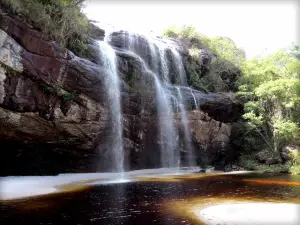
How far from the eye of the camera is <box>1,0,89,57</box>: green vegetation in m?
14.1

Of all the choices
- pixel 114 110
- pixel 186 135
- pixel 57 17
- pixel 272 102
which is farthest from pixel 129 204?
pixel 272 102

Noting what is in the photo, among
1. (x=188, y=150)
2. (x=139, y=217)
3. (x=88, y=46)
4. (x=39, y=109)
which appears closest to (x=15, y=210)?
(x=139, y=217)

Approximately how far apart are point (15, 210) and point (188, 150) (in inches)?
618

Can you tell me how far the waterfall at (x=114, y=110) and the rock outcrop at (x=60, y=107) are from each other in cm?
36

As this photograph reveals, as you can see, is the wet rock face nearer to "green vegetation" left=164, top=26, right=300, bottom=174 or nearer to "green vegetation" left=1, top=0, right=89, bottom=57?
"green vegetation" left=164, top=26, right=300, bottom=174

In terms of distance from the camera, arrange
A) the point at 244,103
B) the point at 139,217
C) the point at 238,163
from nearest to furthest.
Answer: the point at 139,217 < the point at 238,163 < the point at 244,103

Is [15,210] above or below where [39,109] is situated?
below

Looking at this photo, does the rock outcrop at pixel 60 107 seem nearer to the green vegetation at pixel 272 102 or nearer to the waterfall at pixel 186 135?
the waterfall at pixel 186 135

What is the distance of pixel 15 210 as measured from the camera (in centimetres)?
802

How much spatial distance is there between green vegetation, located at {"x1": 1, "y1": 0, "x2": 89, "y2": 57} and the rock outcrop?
593 mm

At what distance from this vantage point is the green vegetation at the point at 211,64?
2653cm

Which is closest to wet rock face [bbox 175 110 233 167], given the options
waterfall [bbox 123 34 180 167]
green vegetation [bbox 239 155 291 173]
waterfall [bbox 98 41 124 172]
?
waterfall [bbox 123 34 180 167]

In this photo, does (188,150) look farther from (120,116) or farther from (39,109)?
(39,109)

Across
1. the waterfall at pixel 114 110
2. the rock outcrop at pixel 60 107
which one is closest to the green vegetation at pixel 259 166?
the rock outcrop at pixel 60 107
